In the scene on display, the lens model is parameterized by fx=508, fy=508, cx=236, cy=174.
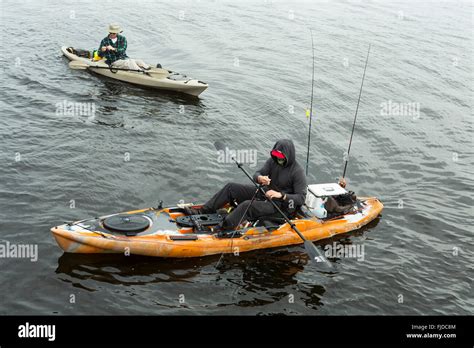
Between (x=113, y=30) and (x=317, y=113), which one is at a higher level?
(x=113, y=30)

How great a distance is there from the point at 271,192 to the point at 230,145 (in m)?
5.80

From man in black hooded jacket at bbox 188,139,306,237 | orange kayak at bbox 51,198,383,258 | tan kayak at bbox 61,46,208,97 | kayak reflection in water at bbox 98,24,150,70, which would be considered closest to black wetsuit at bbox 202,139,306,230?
man in black hooded jacket at bbox 188,139,306,237

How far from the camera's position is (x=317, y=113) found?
1886 cm

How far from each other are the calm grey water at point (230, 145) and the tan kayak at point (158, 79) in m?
0.36

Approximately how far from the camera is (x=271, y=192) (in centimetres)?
1020

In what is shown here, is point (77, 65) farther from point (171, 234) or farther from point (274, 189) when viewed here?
point (274, 189)

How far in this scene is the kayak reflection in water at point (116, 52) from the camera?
18609 millimetres

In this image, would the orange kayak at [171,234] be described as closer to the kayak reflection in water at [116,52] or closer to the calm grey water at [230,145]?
the calm grey water at [230,145]

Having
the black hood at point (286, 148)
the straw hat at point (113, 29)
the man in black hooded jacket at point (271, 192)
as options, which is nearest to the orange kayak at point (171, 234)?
the man in black hooded jacket at point (271, 192)

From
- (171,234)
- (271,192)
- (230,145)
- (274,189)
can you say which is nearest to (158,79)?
(230,145)

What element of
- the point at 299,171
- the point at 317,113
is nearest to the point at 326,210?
the point at 299,171

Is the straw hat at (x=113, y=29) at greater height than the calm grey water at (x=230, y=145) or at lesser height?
greater
